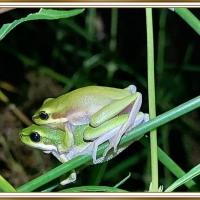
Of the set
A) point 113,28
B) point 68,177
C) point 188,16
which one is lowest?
point 68,177

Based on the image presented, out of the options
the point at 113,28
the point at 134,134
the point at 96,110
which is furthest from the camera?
the point at 113,28

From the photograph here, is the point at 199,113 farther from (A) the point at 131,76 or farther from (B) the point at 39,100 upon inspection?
(B) the point at 39,100

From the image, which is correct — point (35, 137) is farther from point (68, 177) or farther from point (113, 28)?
point (113, 28)

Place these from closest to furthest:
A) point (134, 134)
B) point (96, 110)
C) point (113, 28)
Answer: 1. point (134, 134)
2. point (96, 110)
3. point (113, 28)

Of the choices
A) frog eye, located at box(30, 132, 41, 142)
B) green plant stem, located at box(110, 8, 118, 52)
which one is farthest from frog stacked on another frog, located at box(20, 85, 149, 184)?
green plant stem, located at box(110, 8, 118, 52)

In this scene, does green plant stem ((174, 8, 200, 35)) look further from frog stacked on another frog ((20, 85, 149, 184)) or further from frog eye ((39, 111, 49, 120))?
frog eye ((39, 111, 49, 120))

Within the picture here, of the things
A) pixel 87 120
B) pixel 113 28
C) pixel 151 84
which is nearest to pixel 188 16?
pixel 151 84

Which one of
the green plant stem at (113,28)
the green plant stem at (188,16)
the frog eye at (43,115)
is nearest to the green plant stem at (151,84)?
the green plant stem at (188,16)
